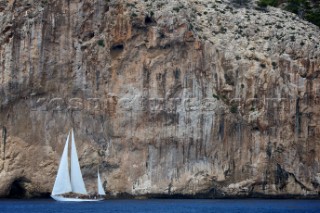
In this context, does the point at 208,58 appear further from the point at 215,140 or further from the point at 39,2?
the point at 39,2

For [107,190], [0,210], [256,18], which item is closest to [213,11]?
[256,18]

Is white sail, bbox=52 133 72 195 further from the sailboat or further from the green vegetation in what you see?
the green vegetation

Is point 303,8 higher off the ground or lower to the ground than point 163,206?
higher

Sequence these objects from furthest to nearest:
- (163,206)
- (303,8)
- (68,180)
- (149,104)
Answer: (303,8) < (149,104) < (68,180) < (163,206)

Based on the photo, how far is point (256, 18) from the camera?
7706 centimetres

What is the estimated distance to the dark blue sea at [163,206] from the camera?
62.9 m

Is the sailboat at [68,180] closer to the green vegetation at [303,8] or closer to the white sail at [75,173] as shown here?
the white sail at [75,173]

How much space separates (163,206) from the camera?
65.8 metres

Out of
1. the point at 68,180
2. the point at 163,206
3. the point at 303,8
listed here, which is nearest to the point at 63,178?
the point at 68,180

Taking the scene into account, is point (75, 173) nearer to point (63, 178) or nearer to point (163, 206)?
point (63, 178)

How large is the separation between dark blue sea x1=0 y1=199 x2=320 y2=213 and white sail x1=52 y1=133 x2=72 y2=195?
0.94 meters

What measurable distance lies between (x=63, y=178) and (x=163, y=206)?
722 centimetres

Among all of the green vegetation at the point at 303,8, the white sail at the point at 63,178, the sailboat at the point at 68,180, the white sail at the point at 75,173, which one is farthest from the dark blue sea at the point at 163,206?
the green vegetation at the point at 303,8

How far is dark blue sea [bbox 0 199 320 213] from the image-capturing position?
62.9m
